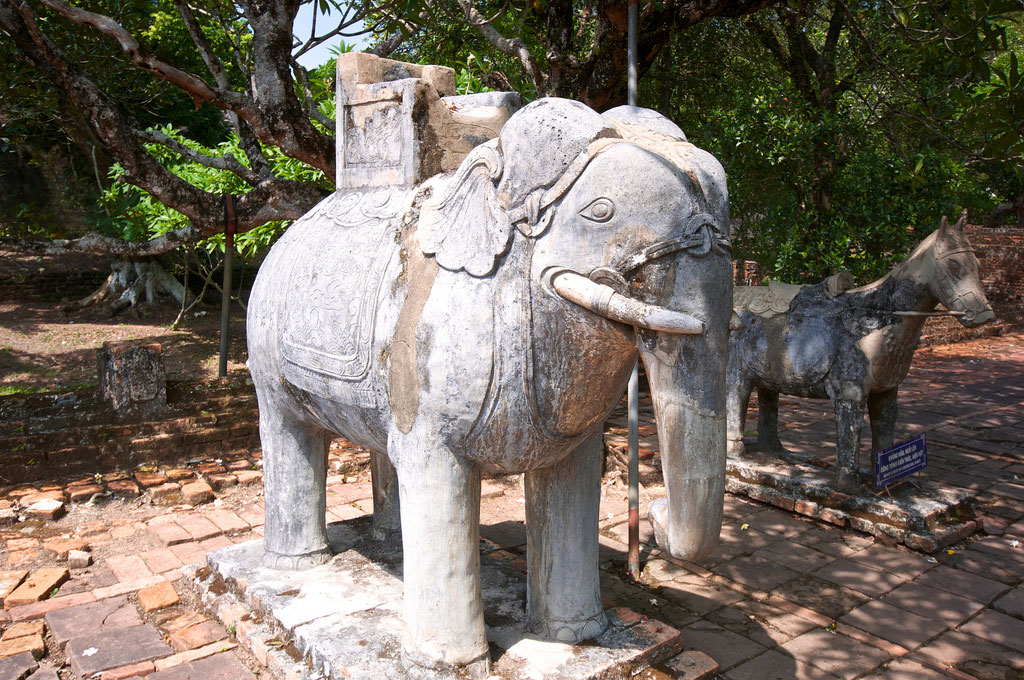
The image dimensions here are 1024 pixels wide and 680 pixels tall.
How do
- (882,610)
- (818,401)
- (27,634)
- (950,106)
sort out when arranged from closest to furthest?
(27,634) < (882,610) < (950,106) < (818,401)

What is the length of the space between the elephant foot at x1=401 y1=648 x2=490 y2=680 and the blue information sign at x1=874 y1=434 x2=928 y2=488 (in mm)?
3080

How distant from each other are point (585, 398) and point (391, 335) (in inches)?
24.7

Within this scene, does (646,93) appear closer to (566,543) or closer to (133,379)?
(133,379)

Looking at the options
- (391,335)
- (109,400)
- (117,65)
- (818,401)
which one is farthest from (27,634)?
(818,401)

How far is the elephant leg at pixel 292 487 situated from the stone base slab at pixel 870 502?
3.07 m

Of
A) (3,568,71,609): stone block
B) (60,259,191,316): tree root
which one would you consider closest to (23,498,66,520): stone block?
(3,568,71,609): stone block

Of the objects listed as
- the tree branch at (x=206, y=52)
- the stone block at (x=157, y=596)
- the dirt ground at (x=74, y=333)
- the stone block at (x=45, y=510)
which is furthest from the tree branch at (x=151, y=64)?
the dirt ground at (x=74, y=333)

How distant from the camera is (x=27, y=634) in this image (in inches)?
130

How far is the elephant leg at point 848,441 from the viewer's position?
4914 mm

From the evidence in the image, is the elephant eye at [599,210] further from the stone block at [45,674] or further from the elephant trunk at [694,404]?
the stone block at [45,674]

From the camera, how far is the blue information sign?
468 centimetres

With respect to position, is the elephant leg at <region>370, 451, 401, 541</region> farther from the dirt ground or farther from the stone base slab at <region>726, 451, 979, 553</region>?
the dirt ground

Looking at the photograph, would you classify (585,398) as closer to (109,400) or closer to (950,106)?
(109,400)

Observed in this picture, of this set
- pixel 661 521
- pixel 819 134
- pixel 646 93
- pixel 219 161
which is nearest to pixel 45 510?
pixel 219 161
